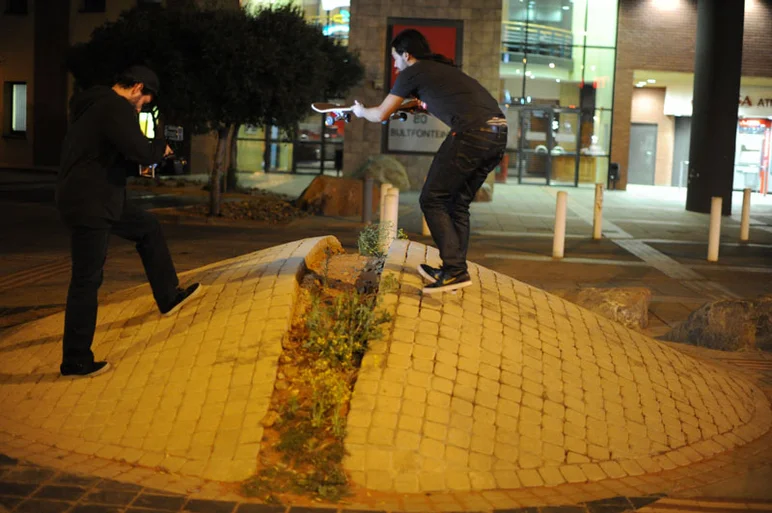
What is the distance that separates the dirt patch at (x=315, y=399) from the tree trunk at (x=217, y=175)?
12.7m

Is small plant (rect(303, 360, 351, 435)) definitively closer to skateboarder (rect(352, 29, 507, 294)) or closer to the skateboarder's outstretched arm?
skateboarder (rect(352, 29, 507, 294))

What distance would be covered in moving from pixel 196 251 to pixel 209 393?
9018mm

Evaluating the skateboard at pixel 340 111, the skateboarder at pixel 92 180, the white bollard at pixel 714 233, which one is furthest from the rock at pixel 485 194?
the skateboarder at pixel 92 180

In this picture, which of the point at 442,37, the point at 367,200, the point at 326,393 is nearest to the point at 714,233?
the point at 367,200

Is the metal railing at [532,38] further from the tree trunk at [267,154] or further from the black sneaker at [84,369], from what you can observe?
the black sneaker at [84,369]

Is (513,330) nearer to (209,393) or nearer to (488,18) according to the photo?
(209,393)

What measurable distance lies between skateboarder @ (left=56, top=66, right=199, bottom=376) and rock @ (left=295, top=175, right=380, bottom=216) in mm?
14435

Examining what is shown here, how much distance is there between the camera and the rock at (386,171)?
91.9 feet

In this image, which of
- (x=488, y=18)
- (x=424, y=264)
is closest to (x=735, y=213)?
(x=488, y=18)

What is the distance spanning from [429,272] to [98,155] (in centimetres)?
218

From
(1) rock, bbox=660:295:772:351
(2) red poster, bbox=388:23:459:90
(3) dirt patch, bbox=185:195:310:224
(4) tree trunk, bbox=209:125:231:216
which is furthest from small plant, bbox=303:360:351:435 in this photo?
(2) red poster, bbox=388:23:459:90

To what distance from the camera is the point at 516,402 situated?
539 cm

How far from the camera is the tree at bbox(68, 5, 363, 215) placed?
17906mm

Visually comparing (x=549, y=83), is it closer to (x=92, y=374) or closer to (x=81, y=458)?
(x=92, y=374)
